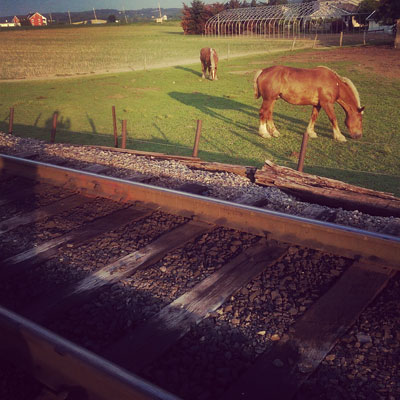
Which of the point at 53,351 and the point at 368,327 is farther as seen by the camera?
the point at 368,327

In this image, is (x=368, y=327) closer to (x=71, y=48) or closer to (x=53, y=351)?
(x=53, y=351)

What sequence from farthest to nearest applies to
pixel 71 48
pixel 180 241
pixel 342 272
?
1. pixel 71 48
2. pixel 180 241
3. pixel 342 272

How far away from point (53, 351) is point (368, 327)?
2048 millimetres

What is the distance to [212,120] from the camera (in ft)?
46.9

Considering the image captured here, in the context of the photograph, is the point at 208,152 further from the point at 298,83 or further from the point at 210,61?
the point at 210,61

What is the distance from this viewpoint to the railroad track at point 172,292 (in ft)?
7.98

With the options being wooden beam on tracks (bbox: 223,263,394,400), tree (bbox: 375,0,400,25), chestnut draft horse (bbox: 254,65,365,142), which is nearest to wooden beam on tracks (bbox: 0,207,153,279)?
wooden beam on tracks (bbox: 223,263,394,400)

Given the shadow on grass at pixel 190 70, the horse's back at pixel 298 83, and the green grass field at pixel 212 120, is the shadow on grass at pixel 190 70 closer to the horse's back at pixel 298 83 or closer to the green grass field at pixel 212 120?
the green grass field at pixel 212 120

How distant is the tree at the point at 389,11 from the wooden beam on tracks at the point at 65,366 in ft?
133

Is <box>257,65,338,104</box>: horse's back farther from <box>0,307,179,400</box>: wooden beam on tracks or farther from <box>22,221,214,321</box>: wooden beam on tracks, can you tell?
<box>0,307,179,400</box>: wooden beam on tracks

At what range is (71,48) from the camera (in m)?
54.5

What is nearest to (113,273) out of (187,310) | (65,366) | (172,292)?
(172,292)

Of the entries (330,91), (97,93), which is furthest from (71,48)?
(330,91)

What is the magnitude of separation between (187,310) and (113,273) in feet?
2.95
